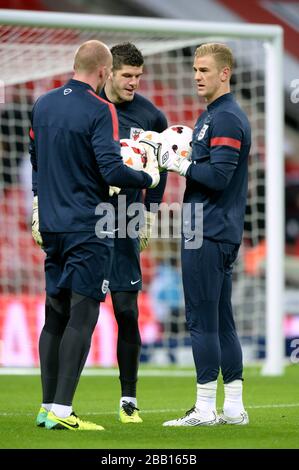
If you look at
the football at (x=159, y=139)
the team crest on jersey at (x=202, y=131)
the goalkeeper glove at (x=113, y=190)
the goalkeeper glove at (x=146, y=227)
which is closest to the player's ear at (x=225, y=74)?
the team crest on jersey at (x=202, y=131)

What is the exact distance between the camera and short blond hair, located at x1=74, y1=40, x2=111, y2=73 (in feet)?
17.7

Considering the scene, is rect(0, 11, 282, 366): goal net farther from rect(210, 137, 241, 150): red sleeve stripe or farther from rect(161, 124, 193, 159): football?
rect(210, 137, 241, 150): red sleeve stripe

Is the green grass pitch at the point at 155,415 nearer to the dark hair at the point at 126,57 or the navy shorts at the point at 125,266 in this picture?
the navy shorts at the point at 125,266

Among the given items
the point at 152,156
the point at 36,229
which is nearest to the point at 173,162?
the point at 152,156

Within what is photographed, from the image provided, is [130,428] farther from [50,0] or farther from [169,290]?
[50,0]

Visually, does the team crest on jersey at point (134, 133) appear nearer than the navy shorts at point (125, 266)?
No

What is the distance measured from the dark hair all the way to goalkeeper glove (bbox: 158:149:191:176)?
A: 2.00 feet

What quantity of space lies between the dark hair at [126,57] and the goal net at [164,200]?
285 centimetres

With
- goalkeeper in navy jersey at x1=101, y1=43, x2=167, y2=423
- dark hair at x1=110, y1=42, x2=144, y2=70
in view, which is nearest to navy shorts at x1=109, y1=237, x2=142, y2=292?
goalkeeper in navy jersey at x1=101, y1=43, x2=167, y2=423

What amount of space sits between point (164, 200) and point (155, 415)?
19.7 feet

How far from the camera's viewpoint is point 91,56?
541 centimetres

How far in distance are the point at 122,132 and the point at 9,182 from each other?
7.04 meters

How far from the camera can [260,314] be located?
39.0 feet

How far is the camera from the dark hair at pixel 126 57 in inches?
238
